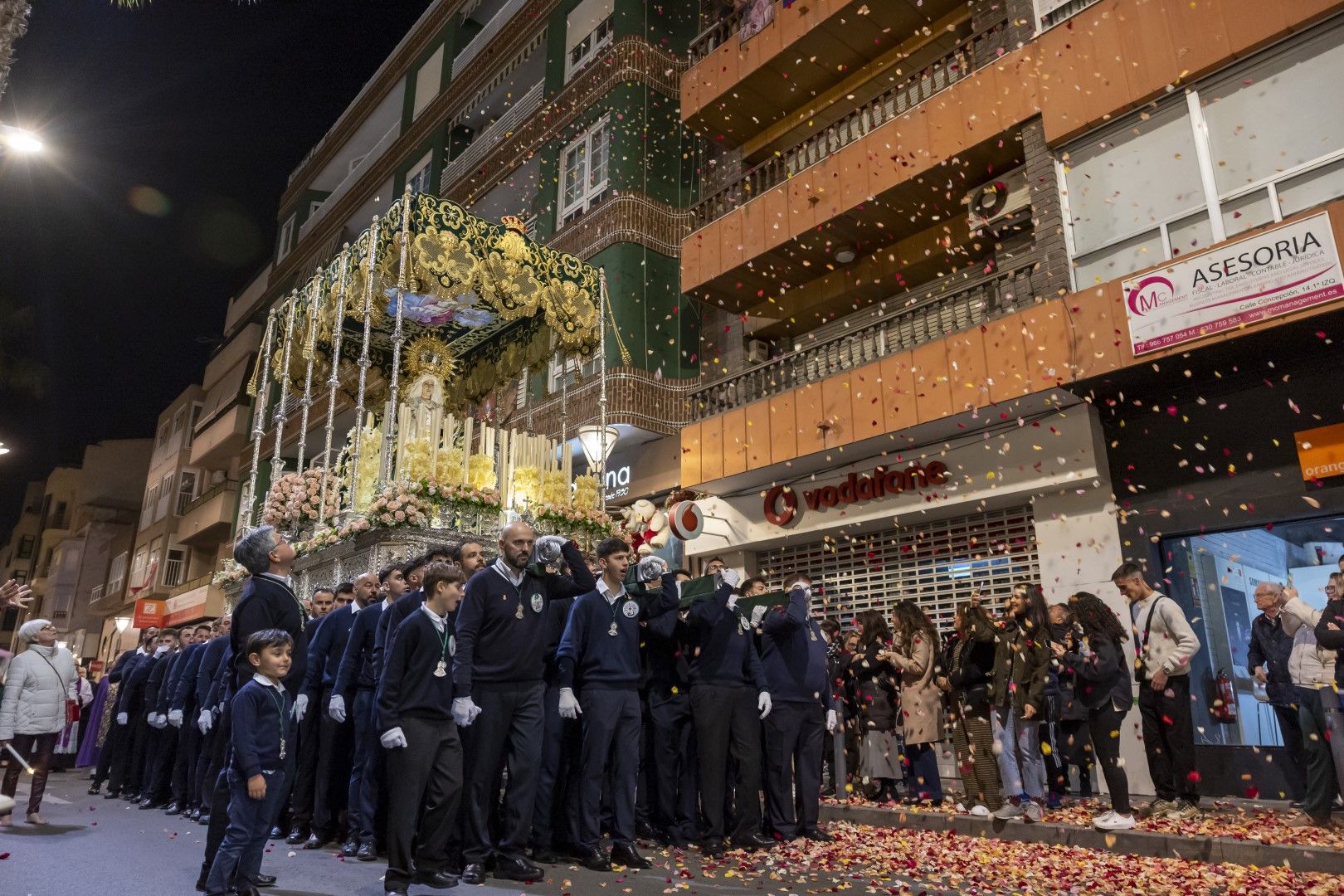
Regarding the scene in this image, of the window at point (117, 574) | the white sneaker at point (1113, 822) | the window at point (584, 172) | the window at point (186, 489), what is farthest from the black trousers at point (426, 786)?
the window at point (117, 574)

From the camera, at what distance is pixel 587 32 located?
837 inches

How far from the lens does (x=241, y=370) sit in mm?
35188

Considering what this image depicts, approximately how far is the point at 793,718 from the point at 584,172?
50.4 ft

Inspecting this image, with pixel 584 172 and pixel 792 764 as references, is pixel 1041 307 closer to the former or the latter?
pixel 792 764

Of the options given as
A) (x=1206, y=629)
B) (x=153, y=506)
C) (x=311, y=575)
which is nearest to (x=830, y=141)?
(x=1206, y=629)

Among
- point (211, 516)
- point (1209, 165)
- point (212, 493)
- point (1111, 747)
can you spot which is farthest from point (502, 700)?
point (212, 493)

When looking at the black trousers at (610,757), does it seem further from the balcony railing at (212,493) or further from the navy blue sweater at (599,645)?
the balcony railing at (212,493)

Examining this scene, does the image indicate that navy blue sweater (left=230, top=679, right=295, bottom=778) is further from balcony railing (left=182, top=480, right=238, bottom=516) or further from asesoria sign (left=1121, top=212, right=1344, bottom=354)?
balcony railing (left=182, top=480, right=238, bottom=516)

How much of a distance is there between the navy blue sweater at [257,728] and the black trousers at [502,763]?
1.11m

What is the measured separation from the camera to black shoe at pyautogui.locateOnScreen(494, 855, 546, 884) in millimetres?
5164

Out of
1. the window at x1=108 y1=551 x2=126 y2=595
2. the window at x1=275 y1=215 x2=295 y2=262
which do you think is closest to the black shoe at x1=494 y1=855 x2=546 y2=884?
the window at x1=275 y1=215 x2=295 y2=262

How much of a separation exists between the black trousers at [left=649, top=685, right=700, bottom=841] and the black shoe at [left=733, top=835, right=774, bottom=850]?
1.27ft

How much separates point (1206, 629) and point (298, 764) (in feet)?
32.9

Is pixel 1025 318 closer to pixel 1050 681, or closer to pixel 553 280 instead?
pixel 1050 681
